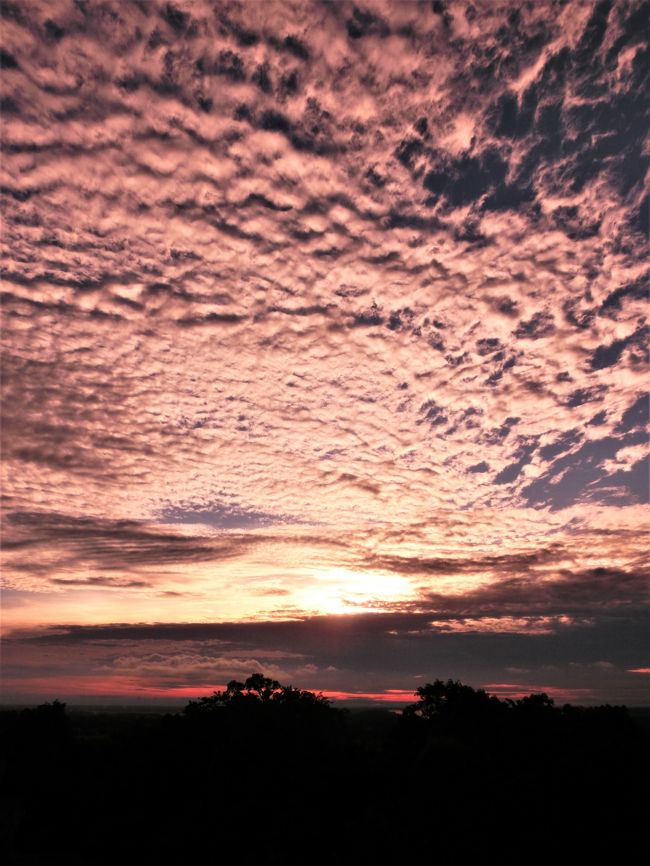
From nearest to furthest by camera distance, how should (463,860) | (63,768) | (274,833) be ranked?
(463,860) → (274,833) → (63,768)

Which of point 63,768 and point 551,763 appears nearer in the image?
point 551,763

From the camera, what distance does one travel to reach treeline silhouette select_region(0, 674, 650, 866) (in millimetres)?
20922

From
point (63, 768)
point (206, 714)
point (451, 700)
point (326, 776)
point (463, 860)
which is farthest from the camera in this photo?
point (451, 700)

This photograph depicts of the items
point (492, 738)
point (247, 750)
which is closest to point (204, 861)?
point (247, 750)

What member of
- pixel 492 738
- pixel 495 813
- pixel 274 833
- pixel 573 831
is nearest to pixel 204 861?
pixel 274 833

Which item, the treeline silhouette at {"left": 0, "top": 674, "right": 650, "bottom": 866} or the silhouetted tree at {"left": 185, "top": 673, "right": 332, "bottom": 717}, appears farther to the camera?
the silhouetted tree at {"left": 185, "top": 673, "right": 332, "bottom": 717}

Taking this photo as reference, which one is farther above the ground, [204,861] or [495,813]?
[495,813]

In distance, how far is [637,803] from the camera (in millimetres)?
22297

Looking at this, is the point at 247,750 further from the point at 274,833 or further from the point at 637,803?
the point at 637,803

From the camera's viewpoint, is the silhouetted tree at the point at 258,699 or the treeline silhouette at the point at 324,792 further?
the silhouetted tree at the point at 258,699

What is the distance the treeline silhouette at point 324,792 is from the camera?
20.9 meters

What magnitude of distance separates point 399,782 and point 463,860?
680 cm

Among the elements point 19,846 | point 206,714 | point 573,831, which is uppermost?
point 206,714

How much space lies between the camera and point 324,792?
→ 26.8 meters
